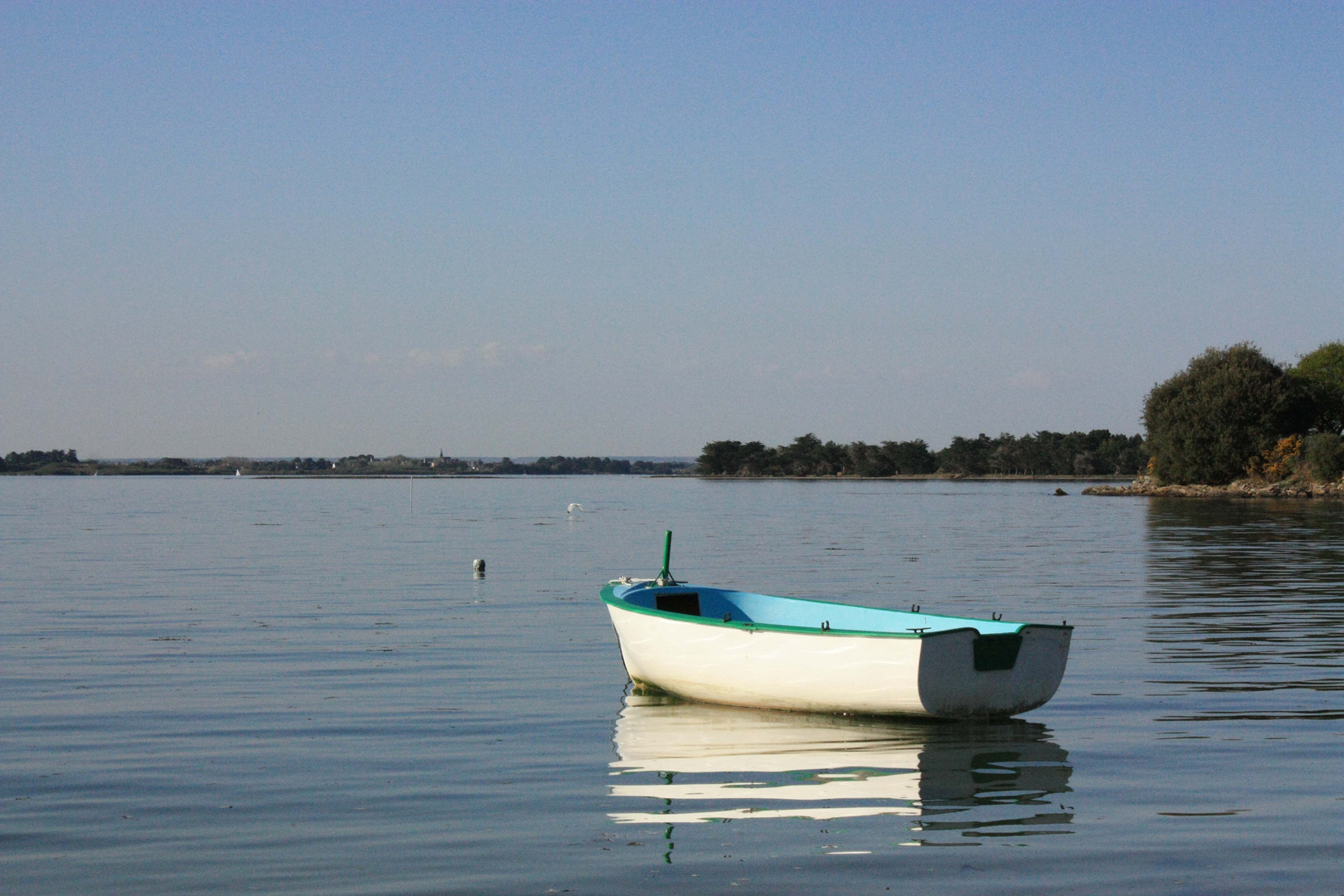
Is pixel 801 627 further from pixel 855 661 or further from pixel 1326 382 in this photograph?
pixel 1326 382

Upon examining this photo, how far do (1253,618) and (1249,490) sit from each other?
105m

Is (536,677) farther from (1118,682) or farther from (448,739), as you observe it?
(1118,682)

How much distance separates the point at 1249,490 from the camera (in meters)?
122

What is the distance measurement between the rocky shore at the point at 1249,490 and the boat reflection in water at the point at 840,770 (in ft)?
363

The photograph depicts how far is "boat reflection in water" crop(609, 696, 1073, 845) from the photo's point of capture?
37.9 feet

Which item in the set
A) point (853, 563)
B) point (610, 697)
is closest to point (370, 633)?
point (610, 697)

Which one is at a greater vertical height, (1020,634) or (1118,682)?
(1020,634)

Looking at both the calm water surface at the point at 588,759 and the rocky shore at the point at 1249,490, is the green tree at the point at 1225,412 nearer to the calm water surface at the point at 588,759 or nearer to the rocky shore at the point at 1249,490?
the rocky shore at the point at 1249,490

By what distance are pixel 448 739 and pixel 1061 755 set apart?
713 cm

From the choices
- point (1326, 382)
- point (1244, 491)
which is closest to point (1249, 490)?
point (1244, 491)

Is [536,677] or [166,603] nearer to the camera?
[536,677]

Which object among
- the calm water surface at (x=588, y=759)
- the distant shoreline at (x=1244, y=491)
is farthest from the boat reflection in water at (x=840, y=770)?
the distant shoreline at (x=1244, y=491)

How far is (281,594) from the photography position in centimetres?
3247

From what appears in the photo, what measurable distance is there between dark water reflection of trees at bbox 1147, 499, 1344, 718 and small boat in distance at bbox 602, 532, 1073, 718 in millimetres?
3008
